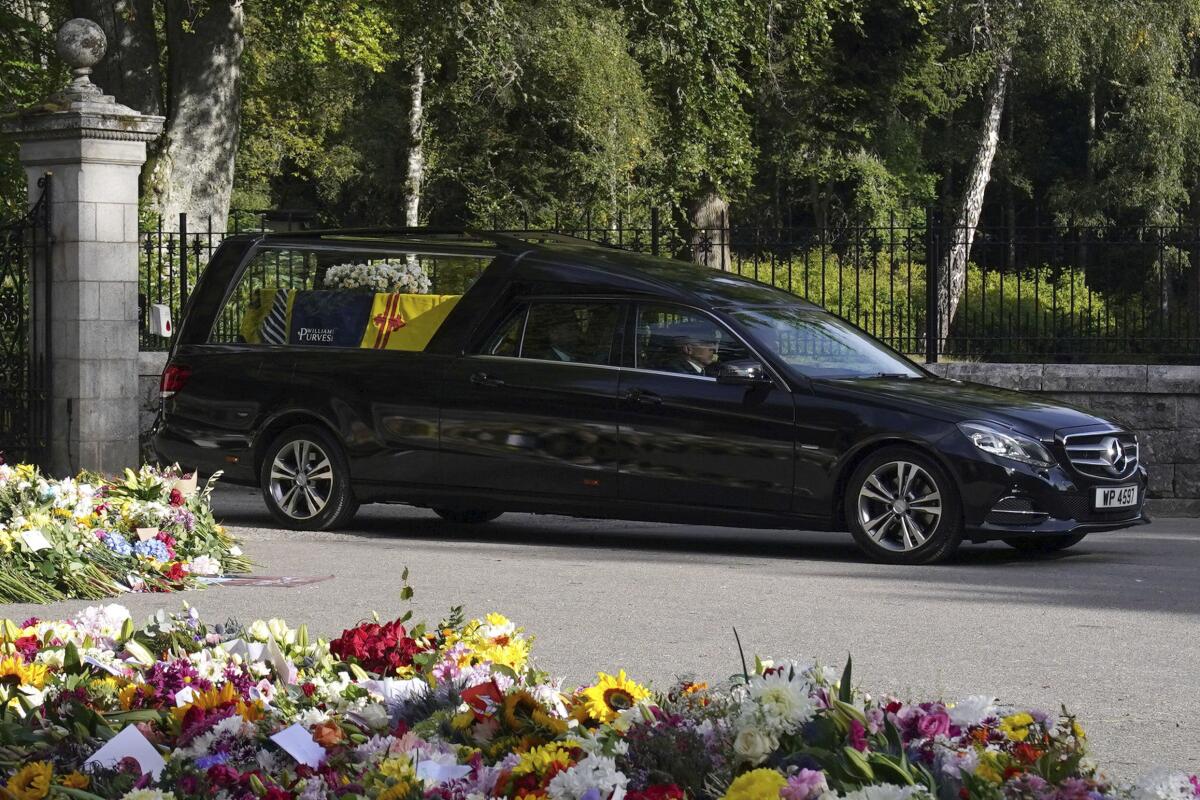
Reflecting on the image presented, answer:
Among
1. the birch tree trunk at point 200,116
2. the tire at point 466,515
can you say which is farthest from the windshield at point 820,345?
the birch tree trunk at point 200,116

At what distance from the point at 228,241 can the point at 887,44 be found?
70.7 feet

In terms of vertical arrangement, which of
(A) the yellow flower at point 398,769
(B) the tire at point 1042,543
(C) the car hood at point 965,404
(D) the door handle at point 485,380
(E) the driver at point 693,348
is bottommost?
(B) the tire at point 1042,543

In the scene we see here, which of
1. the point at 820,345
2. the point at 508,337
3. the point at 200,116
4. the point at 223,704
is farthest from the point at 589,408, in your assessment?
the point at 200,116

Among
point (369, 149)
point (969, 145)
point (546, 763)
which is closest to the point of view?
point (546, 763)

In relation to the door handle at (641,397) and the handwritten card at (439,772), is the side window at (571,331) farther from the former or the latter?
the handwritten card at (439,772)

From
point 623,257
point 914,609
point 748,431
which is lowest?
point 914,609

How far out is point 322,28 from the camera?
30.6 meters

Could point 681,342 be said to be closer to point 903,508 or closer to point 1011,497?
point 903,508

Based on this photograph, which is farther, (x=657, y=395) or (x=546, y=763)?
(x=657, y=395)

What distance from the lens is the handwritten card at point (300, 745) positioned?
370 centimetres

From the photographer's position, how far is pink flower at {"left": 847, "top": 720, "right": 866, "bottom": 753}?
347 cm

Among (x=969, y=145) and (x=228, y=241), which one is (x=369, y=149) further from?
(x=228, y=241)

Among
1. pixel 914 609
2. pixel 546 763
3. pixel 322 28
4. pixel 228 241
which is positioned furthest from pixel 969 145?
pixel 546 763

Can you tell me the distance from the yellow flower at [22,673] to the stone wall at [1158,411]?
1115cm
